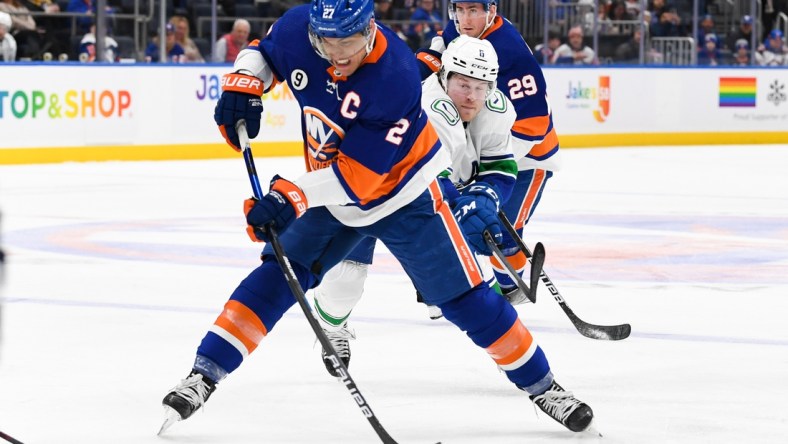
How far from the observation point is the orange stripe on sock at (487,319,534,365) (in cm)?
317

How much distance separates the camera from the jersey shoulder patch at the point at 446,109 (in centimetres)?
368

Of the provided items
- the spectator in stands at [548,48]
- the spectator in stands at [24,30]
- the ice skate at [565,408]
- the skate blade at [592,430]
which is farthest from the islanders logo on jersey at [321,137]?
the spectator in stands at [548,48]

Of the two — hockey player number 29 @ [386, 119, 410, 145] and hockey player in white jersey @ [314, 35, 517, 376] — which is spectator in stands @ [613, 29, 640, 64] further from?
hockey player number 29 @ [386, 119, 410, 145]

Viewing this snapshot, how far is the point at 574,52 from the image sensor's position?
14.2 meters

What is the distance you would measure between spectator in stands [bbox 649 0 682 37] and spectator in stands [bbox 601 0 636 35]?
1.03 ft

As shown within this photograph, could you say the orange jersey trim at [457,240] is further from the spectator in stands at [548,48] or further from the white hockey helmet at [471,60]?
the spectator in stands at [548,48]

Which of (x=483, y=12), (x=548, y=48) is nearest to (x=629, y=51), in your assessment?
(x=548, y=48)

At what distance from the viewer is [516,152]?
4.73 meters

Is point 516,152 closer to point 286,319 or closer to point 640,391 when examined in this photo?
point 286,319

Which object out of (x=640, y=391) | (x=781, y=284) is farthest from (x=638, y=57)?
(x=640, y=391)

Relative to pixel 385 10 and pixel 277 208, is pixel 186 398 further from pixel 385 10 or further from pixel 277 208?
pixel 385 10

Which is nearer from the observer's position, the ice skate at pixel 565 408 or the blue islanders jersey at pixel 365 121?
the blue islanders jersey at pixel 365 121

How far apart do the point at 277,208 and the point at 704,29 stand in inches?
511

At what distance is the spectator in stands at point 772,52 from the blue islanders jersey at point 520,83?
11.2 m
